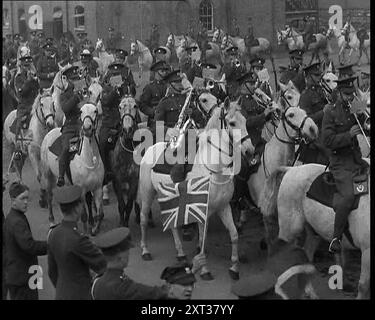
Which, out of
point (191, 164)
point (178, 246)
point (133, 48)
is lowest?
point (178, 246)

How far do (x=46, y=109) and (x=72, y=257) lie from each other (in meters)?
7.08

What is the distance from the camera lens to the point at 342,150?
7.44m

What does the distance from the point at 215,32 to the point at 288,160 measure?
444 centimetres

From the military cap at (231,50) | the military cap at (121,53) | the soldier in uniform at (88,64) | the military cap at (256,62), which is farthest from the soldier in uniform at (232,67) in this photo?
the soldier in uniform at (88,64)

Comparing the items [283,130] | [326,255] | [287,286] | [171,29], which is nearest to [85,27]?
[171,29]

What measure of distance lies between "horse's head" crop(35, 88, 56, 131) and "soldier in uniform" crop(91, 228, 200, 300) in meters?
7.19

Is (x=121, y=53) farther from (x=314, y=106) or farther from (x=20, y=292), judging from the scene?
(x=20, y=292)

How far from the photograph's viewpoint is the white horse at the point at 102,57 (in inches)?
581

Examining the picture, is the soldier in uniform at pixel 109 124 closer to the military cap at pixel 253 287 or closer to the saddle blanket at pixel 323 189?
the saddle blanket at pixel 323 189

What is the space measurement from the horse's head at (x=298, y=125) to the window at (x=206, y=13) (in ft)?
8.99

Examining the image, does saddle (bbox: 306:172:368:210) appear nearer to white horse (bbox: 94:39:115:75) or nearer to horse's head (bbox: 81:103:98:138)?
horse's head (bbox: 81:103:98:138)

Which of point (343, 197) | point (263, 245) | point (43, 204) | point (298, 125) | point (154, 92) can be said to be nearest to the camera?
point (343, 197)

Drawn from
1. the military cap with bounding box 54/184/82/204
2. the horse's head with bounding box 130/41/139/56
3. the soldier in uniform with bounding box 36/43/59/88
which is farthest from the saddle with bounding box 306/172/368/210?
the soldier in uniform with bounding box 36/43/59/88

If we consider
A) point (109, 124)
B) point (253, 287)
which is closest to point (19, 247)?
point (253, 287)
